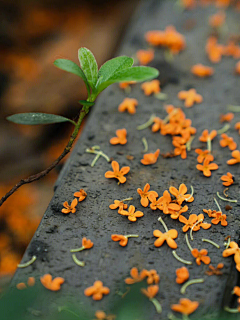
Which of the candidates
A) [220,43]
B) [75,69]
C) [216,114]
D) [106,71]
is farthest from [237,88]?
[75,69]

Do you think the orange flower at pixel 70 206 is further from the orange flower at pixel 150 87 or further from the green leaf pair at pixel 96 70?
the orange flower at pixel 150 87

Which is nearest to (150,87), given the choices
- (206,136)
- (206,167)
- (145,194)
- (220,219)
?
(206,136)

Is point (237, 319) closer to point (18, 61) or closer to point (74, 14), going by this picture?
point (18, 61)

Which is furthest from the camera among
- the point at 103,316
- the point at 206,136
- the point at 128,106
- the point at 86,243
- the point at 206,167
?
the point at 128,106

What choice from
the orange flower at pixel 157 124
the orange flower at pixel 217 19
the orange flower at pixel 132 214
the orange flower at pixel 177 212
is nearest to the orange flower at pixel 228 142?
the orange flower at pixel 157 124

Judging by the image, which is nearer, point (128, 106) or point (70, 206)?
point (70, 206)

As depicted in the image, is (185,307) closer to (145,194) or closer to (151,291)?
(151,291)
